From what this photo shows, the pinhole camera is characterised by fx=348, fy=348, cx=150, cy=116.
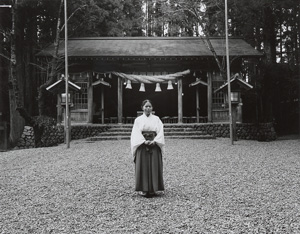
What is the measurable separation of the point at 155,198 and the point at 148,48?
1460cm

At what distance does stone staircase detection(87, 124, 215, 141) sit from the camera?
1667 centimetres

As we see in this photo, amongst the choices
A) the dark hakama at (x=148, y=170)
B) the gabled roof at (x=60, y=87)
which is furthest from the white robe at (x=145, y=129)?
the gabled roof at (x=60, y=87)

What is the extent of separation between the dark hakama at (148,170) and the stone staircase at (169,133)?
10589 millimetres

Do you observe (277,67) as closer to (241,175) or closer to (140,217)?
(241,175)

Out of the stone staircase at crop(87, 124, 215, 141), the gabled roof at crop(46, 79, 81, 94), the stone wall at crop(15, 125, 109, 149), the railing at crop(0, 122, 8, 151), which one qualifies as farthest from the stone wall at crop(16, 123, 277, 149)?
the railing at crop(0, 122, 8, 151)

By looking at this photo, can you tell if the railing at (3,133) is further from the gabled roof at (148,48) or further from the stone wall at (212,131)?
the gabled roof at (148,48)

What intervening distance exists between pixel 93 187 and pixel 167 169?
2.61m

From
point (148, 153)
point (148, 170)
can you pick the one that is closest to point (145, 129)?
point (148, 153)

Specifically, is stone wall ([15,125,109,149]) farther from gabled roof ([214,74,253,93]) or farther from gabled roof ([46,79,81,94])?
gabled roof ([214,74,253,93])

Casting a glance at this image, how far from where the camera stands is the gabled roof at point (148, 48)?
18.2 metres

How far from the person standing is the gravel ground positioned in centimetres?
24

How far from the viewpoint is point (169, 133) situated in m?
17.0

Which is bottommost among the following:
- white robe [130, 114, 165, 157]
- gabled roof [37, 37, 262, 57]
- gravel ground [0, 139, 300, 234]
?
gravel ground [0, 139, 300, 234]

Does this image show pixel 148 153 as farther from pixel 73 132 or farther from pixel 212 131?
pixel 73 132
